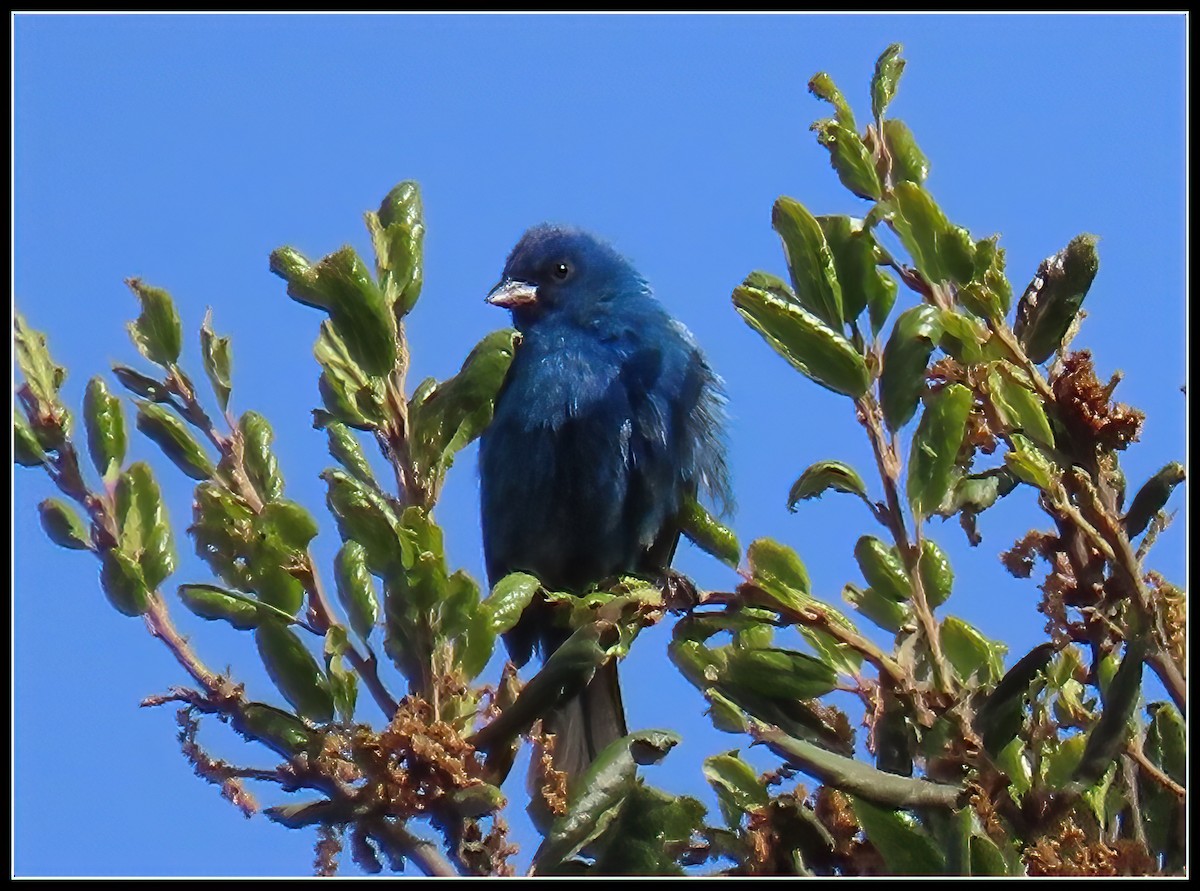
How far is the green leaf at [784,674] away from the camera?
9.16 feet

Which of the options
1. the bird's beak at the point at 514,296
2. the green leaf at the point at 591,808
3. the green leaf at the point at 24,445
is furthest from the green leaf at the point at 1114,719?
the bird's beak at the point at 514,296

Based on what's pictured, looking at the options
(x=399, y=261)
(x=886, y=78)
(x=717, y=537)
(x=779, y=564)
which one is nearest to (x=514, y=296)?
(x=717, y=537)

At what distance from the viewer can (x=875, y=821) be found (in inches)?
98.8

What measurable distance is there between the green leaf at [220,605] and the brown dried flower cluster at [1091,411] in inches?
60.7

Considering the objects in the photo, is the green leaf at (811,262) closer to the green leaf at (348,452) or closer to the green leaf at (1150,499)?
the green leaf at (1150,499)

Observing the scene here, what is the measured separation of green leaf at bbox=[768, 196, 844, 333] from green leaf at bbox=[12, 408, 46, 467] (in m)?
1.48

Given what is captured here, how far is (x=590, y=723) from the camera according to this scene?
20.3 feet

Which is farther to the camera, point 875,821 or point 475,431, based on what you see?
point 475,431

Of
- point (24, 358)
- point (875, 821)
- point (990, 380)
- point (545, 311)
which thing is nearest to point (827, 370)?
point (990, 380)

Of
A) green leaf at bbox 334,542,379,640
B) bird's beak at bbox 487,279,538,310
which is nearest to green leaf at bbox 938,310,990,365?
green leaf at bbox 334,542,379,640

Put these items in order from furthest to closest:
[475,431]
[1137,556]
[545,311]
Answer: [545,311] < [475,431] < [1137,556]

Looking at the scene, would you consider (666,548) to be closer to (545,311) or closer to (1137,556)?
(545,311)

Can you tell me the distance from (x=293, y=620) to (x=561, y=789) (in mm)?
589

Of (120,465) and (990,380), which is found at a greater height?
(120,465)
